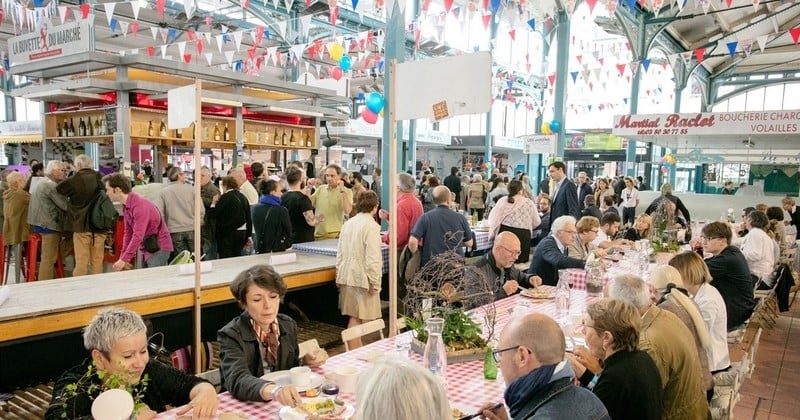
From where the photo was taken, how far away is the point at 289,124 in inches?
368

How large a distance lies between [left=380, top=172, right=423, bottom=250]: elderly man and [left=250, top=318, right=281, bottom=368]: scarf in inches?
123

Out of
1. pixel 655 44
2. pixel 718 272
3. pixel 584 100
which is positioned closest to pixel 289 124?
pixel 718 272

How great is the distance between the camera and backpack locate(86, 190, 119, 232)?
18.9ft

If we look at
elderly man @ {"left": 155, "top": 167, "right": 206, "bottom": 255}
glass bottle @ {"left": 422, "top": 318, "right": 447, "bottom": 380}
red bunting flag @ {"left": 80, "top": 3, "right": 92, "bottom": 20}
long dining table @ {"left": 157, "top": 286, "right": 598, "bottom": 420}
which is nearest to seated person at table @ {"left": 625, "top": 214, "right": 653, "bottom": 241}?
long dining table @ {"left": 157, "top": 286, "right": 598, "bottom": 420}

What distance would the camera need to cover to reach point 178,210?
609 centimetres

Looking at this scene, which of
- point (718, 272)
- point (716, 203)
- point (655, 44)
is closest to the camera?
point (718, 272)

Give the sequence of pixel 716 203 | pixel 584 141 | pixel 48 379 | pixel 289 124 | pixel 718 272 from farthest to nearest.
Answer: pixel 584 141
pixel 716 203
pixel 289 124
pixel 718 272
pixel 48 379

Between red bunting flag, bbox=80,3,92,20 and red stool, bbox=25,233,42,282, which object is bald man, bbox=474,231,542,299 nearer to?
red stool, bbox=25,233,42,282

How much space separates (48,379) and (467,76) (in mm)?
3528

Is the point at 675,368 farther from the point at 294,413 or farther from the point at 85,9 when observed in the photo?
the point at 85,9

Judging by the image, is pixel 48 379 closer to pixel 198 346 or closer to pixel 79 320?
pixel 79 320

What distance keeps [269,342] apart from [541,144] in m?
9.45

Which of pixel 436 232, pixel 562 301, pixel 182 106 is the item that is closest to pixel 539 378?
pixel 562 301

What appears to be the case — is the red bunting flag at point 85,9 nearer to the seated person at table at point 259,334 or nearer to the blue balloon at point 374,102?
the blue balloon at point 374,102
